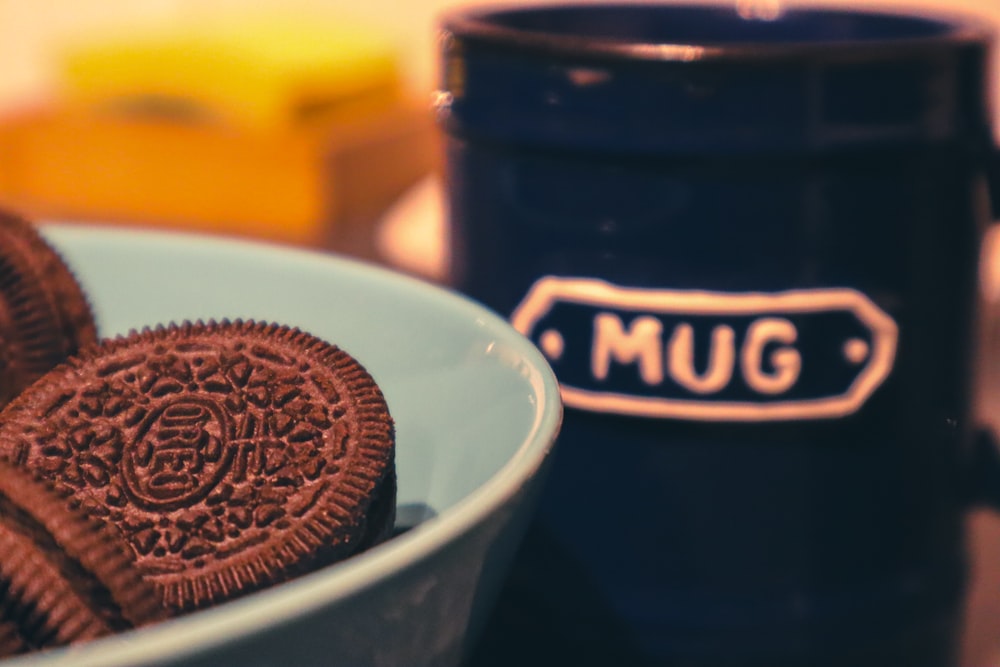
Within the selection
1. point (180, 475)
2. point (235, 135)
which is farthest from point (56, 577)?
point (235, 135)

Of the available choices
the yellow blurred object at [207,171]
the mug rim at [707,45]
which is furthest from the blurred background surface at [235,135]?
the mug rim at [707,45]

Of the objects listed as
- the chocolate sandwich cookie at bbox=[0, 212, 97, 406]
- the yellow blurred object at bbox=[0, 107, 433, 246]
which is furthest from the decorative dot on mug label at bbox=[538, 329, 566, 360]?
the yellow blurred object at bbox=[0, 107, 433, 246]

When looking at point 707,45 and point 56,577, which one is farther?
point 707,45

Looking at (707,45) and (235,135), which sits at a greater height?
(707,45)

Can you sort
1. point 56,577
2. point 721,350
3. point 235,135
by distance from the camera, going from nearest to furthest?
point 56,577 < point 721,350 < point 235,135

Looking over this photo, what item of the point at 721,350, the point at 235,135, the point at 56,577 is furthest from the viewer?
the point at 235,135

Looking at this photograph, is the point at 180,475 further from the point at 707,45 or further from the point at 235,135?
the point at 235,135

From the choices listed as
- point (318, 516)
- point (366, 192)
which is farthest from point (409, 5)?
point (318, 516)

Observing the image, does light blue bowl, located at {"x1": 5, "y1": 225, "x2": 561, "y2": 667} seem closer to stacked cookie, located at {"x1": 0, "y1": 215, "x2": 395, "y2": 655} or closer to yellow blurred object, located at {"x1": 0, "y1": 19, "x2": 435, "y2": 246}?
stacked cookie, located at {"x1": 0, "y1": 215, "x2": 395, "y2": 655}
